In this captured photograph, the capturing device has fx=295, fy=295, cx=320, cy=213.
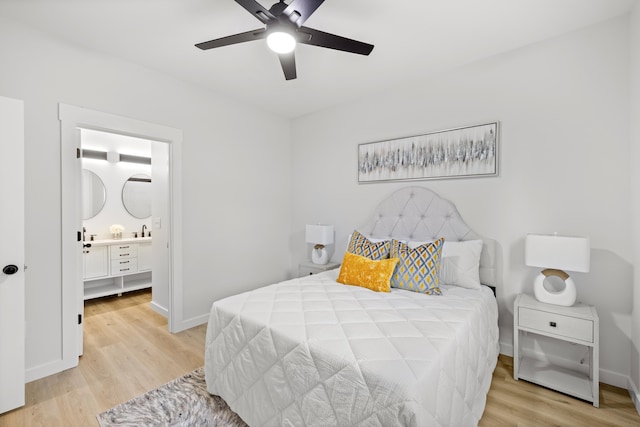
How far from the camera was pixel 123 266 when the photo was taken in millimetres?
4191

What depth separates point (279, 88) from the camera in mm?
3203

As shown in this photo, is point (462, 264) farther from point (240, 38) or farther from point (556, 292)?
point (240, 38)

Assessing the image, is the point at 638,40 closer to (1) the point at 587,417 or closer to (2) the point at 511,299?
(2) the point at 511,299

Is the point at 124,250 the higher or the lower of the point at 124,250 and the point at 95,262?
the higher

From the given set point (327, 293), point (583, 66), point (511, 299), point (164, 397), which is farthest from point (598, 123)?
point (164, 397)

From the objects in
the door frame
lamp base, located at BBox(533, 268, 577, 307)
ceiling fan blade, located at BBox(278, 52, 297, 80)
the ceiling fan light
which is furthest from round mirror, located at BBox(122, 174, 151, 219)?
lamp base, located at BBox(533, 268, 577, 307)

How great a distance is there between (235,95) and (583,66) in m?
3.17

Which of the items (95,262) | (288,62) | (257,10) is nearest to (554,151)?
(288,62)

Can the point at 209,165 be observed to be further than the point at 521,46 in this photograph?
Yes

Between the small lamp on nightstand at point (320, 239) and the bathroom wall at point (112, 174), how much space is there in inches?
120

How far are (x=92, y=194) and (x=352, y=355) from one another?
4678 millimetres

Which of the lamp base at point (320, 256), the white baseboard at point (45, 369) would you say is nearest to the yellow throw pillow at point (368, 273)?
the lamp base at point (320, 256)

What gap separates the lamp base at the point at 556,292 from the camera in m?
2.04

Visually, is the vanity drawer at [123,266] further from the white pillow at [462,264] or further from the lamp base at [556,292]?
the lamp base at [556,292]
